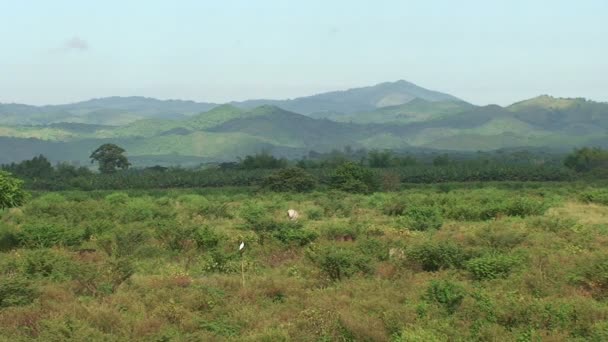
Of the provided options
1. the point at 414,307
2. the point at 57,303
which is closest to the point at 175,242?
the point at 57,303

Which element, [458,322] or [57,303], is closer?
[458,322]

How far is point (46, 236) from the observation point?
23438 millimetres

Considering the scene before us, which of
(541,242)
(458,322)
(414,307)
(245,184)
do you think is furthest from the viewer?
(245,184)

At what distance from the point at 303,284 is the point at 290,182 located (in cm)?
4766

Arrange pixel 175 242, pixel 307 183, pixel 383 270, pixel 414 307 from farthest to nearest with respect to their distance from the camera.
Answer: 1. pixel 307 183
2. pixel 175 242
3. pixel 383 270
4. pixel 414 307

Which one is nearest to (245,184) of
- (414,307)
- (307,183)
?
(307,183)

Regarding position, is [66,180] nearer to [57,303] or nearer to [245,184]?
[245,184]

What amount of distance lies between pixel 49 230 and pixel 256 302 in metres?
13.2

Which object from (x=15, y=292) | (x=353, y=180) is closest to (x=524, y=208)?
(x=15, y=292)

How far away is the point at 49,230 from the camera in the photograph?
936 inches

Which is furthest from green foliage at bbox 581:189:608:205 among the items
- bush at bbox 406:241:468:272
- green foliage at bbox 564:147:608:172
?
green foliage at bbox 564:147:608:172

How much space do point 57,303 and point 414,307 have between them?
868 centimetres

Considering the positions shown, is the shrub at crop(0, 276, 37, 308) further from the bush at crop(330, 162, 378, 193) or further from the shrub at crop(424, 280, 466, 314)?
the bush at crop(330, 162, 378, 193)

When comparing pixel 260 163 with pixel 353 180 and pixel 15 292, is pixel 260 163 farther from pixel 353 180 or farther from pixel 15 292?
pixel 15 292
